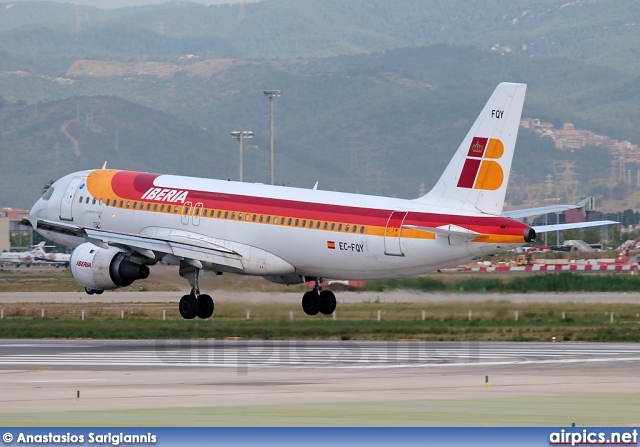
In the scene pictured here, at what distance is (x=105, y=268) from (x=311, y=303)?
8.67 meters

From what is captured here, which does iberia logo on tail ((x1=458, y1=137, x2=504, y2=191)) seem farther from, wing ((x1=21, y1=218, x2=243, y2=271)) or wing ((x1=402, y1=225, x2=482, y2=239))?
wing ((x1=21, y1=218, x2=243, y2=271))

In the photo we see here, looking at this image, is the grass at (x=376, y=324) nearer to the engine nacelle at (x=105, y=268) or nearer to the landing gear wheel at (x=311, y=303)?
the landing gear wheel at (x=311, y=303)

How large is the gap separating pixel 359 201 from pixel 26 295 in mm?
40881

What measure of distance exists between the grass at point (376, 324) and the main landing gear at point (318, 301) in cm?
57

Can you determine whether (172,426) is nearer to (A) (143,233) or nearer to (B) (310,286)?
(A) (143,233)

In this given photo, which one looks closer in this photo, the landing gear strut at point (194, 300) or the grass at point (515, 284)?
the landing gear strut at point (194, 300)

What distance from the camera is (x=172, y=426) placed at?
86.7 feet

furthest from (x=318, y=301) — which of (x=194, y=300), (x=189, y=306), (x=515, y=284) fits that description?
(x=515, y=284)

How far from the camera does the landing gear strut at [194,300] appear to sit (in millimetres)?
54406

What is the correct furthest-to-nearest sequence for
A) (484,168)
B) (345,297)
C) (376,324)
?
(345,297) < (376,324) < (484,168)

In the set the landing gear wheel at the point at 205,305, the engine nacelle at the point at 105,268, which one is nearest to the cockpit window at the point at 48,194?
the engine nacelle at the point at 105,268

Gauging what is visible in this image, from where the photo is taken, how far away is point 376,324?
5766 centimetres

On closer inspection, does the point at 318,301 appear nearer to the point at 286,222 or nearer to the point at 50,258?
the point at 286,222

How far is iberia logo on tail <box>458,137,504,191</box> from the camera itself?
48188 mm
